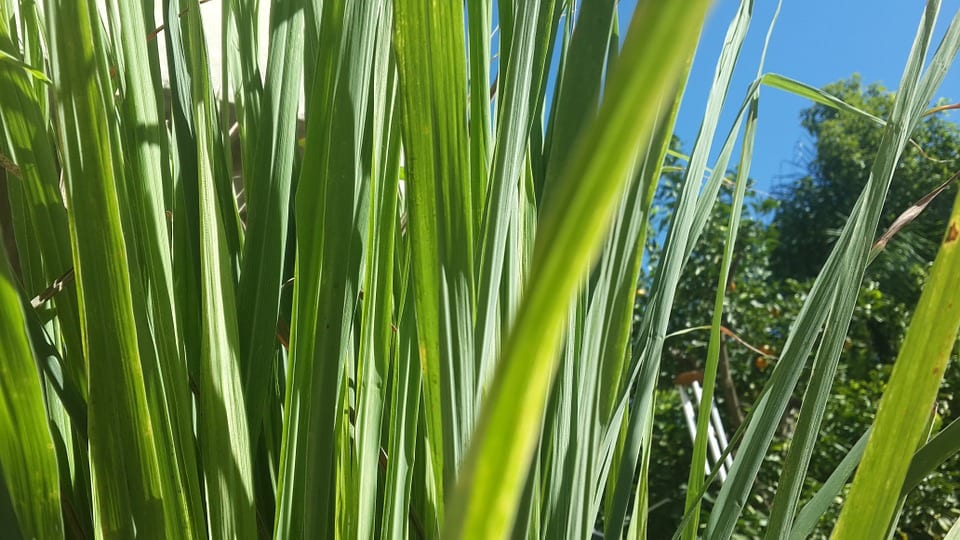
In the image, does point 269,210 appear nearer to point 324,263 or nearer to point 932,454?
point 324,263

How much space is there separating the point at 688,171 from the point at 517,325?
0.27 metres

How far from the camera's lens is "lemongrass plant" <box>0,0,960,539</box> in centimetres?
20

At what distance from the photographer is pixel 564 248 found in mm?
77

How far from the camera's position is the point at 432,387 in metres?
0.21

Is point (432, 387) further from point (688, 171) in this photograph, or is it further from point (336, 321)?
point (688, 171)

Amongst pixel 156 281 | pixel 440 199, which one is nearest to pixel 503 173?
pixel 440 199

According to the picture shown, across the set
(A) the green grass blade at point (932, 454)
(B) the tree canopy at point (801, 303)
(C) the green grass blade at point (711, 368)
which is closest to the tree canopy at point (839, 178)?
(B) the tree canopy at point (801, 303)

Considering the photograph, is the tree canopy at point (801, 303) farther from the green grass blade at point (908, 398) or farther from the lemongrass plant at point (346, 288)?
the green grass blade at point (908, 398)

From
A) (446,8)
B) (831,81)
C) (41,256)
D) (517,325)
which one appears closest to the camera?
(517,325)

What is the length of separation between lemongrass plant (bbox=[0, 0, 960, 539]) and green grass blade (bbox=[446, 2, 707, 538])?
0.06 metres

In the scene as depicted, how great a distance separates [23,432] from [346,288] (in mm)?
92

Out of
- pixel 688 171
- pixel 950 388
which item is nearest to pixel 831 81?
pixel 950 388

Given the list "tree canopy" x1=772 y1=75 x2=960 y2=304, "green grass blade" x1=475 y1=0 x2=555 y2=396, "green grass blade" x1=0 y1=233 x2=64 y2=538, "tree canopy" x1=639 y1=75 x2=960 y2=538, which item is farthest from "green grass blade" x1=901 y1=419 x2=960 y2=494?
"tree canopy" x1=772 y1=75 x2=960 y2=304

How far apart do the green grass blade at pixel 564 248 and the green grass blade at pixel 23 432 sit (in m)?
0.15
